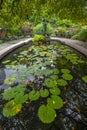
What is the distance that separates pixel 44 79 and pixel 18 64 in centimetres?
174

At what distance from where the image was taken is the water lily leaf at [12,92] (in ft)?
12.5

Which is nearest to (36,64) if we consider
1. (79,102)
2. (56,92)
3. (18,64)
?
(18,64)

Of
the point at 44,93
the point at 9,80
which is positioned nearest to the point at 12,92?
the point at 44,93

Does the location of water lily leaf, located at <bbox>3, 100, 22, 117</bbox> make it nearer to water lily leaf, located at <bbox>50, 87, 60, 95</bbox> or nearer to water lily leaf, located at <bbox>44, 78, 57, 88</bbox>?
water lily leaf, located at <bbox>50, 87, 60, 95</bbox>

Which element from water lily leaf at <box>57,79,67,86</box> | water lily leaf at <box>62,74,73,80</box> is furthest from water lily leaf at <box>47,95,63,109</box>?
water lily leaf at <box>62,74,73,80</box>

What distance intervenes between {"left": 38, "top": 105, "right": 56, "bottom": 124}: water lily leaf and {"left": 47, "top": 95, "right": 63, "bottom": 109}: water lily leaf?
13 cm

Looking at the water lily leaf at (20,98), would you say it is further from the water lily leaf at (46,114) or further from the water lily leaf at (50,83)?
the water lily leaf at (50,83)

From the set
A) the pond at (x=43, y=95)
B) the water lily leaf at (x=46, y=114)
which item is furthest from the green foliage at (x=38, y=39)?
the water lily leaf at (x=46, y=114)

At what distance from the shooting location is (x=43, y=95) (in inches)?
152

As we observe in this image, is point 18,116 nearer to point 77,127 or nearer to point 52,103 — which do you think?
point 52,103

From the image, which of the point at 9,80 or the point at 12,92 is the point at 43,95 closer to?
the point at 12,92

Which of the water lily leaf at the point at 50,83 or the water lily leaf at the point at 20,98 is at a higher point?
the water lily leaf at the point at 20,98

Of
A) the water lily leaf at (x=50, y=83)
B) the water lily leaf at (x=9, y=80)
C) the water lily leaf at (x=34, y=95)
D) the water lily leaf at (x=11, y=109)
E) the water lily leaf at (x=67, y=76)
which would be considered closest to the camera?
the water lily leaf at (x=11, y=109)

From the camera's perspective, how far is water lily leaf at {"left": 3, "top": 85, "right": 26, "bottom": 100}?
3.80 metres
